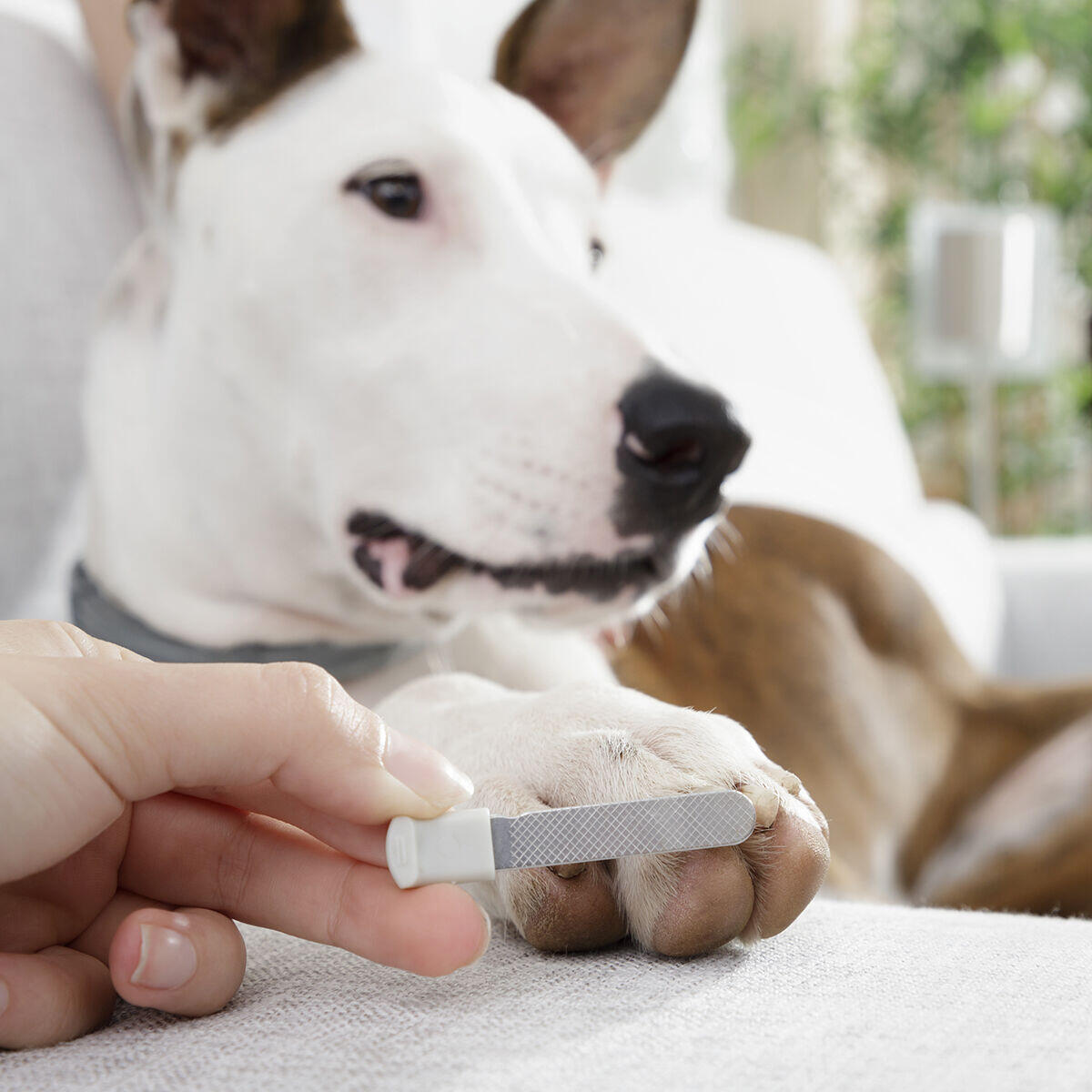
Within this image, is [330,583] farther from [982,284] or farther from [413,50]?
[982,284]

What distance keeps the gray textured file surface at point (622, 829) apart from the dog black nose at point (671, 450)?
0.31 meters

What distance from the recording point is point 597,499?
702 millimetres

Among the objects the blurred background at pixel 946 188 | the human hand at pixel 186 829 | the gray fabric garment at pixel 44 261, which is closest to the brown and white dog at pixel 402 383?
the human hand at pixel 186 829

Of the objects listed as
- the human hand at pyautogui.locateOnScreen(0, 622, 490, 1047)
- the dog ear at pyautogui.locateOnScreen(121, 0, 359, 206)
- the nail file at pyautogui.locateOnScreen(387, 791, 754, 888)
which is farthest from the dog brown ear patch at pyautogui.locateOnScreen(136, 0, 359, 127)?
the nail file at pyautogui.locateOnScreen(387, 791, 754, 888)

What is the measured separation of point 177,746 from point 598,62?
82 cm

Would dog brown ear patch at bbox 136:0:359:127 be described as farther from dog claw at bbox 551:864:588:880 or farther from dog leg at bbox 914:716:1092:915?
dog leg at bbox 914:716:1092:915

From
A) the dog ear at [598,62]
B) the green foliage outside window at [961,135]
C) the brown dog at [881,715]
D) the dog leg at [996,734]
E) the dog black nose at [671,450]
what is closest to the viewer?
the dog black nose at [671,450]

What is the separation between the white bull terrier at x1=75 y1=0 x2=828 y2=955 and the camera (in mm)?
708

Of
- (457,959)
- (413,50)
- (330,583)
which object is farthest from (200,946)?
(413,50)

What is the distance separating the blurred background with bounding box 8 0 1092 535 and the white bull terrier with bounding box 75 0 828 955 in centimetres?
235

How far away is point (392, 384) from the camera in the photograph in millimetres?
777

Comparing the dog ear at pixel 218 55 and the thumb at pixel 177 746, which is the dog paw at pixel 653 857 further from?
the dog ear at pixel 218 55

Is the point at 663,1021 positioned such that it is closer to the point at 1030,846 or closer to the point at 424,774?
the point at 424,774

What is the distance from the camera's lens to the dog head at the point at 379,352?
72 cm
